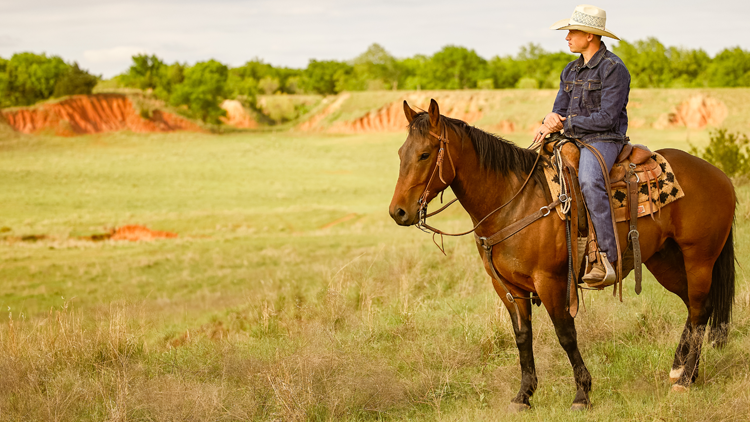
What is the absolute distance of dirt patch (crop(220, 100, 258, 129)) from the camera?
76.1m

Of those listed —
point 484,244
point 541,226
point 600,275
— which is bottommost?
point 600,275

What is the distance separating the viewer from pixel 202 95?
67.4 meters

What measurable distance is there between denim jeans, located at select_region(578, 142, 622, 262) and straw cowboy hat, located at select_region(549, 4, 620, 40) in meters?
0.99

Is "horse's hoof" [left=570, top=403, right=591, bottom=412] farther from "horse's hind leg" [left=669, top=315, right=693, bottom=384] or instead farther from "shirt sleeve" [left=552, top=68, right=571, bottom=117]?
"shirt sleeve" [left=552, top=68, right=571, bottom=117]

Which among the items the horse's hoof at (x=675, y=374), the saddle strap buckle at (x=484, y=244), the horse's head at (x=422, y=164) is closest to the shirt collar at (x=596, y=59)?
the horse's head at (x=422, y=164)

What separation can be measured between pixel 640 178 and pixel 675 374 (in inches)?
69.8

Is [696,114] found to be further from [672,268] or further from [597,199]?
[597,199]

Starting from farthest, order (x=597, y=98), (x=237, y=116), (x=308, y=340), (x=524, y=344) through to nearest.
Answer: (x=237, y=116), (x=308, y=340), (x=524, y=344), (x=597, y=98)

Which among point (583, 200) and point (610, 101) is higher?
point (610, 101)

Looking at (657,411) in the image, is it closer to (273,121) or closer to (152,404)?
(152,404)

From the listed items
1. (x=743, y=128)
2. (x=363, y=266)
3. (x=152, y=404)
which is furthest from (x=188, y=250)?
(x=743, y=128)

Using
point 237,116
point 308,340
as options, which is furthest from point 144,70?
point 308,340

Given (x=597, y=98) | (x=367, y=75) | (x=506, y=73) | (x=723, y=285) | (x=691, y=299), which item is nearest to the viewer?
(x=597, y=98)

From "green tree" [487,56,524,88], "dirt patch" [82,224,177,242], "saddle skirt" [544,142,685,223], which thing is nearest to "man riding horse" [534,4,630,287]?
"saddle skirt" [544,142,685,223]
